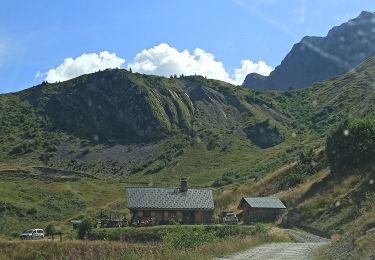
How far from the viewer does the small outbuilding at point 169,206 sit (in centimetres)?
7238

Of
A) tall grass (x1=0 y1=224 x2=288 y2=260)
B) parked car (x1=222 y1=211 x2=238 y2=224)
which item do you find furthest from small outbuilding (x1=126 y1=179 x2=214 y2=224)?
tall grass (x1=0 y1=224 x2=288 y2=260)

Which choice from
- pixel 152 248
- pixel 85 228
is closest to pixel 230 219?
pixel 85 228

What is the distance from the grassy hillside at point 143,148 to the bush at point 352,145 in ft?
42.8

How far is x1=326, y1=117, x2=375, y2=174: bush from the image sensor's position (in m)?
63.3

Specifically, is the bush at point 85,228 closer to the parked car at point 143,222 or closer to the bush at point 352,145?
the parked car at point 143,222

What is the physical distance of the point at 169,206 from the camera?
7250 centimetres

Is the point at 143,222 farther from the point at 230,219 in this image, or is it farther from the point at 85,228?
the point at 230,219

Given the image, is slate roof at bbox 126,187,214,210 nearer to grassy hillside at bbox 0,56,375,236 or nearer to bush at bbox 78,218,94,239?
grassy hillside at bbox 0,56,375,236

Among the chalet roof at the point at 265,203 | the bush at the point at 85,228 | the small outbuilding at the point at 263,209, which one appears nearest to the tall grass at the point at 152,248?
the bush at the point at 85,228

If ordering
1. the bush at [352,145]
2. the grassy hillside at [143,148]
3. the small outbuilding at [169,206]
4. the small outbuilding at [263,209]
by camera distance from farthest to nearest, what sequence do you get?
the grassy hillside at [143,148] → the small outbuilding at [169,206] → the small outbuilding at [263,209] → the bush at [352,145]

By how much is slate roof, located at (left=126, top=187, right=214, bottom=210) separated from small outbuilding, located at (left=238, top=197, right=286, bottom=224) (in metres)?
7.22

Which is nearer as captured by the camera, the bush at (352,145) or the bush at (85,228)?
the bush at (85,228)

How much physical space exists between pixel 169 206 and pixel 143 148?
321ft

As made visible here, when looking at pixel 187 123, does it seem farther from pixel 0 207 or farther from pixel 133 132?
pixel 0 207
